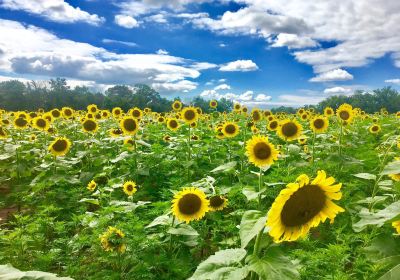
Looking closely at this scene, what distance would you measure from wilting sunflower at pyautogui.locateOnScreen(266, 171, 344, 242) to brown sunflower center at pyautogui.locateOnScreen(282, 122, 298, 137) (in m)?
5.63

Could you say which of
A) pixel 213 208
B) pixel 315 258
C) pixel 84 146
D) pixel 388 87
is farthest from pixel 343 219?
pixel 388 87

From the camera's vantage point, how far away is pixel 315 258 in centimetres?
290

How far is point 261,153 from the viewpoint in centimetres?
521

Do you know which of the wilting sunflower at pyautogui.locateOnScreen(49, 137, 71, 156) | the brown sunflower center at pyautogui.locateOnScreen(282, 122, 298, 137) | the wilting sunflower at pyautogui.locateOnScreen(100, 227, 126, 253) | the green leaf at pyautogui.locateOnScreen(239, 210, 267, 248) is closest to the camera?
the green leaf at pyautogui.locateOnScreen(239, 210, 267, 248)

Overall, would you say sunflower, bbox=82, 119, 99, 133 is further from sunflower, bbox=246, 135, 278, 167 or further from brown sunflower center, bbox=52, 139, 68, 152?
sunflower, bbox=246, 135, 278, 167

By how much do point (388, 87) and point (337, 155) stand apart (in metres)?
85.0

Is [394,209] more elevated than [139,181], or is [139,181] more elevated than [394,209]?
[394,209]

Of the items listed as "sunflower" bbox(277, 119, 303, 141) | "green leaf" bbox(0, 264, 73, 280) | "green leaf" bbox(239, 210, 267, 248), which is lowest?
"green leaf" bbox(0, 264, 73, 280)

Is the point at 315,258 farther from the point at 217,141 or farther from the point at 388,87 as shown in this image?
the point at 388,87

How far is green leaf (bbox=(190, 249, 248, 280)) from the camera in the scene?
2.08 m

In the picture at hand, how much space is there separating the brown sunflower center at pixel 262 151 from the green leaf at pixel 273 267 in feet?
10.3

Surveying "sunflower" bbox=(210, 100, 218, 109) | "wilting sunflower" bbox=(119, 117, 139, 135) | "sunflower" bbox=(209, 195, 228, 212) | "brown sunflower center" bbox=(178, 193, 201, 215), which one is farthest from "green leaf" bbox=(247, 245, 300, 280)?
"sunflower" bbox=(210, 100, 218, 109)

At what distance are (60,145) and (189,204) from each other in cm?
463

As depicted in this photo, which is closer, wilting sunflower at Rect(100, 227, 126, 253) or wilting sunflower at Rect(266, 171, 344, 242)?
wilting sunflower at Rect(266, 171, 344, 242)
